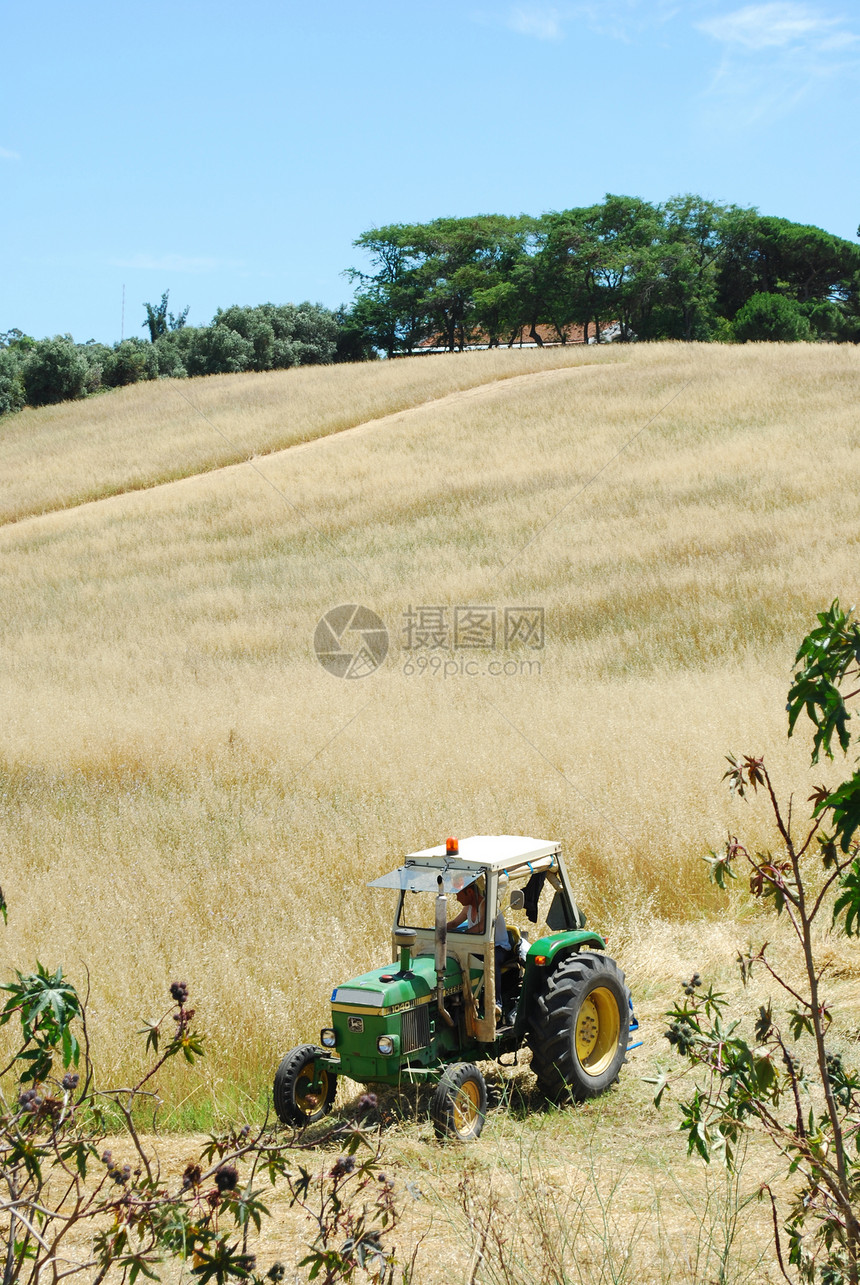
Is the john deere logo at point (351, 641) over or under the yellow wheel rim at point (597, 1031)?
over

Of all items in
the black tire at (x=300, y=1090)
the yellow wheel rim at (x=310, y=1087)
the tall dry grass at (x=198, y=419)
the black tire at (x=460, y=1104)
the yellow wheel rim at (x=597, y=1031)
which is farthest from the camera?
the tall dry grass at (x=198, y=419)

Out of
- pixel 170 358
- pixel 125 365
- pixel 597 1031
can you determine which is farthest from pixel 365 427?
pixel 597 1031

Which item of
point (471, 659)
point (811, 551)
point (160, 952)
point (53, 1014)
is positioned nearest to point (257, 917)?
point (160, 952)

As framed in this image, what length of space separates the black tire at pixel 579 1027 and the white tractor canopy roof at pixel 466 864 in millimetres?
559

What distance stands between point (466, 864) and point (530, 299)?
6984cm

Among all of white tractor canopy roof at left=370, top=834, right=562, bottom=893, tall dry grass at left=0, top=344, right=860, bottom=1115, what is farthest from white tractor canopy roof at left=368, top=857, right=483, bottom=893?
tall dry grass at left=0, top=344, right=860, bottom=1115

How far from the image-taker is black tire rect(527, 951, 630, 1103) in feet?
17.3

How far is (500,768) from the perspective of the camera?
416 inches

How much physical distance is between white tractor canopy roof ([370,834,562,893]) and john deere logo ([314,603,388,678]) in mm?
10635

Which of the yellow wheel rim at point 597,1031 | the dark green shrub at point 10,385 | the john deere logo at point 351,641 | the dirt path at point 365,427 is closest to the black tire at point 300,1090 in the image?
the yellow wheel rim at point 597,1031

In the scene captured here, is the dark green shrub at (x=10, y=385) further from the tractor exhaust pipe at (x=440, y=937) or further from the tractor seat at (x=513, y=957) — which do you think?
the tractor exhaust pipe at (x=440, y=937)

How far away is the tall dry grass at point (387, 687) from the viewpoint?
748 cm

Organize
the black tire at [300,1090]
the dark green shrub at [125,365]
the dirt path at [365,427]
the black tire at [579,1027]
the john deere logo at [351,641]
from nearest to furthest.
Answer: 1. the black tire at [300,1090]
2. the black tire at [579,1027]
3. the john deere logo at [351,641]
4. the dirt path at [365,427]
5. the dark green shrub at [125,365]

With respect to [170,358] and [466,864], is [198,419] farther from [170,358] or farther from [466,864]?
[466,864]
